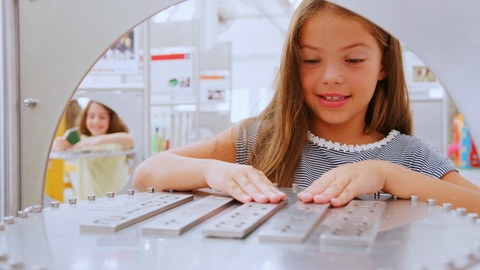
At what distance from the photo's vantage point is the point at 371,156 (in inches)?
42.4

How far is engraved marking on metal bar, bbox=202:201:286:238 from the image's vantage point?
1.31 ft

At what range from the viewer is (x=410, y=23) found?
0.46 m

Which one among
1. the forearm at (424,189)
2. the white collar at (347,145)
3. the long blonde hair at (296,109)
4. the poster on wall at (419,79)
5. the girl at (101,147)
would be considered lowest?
the girl at (101,147)

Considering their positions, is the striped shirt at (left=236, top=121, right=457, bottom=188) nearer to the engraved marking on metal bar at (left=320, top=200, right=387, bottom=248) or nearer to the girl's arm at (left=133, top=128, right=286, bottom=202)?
the girl's arm at (left=133, top=128, right=286, bottom=202)

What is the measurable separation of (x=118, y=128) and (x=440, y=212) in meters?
2.73

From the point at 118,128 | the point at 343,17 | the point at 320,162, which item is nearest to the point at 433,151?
the point at 320,162

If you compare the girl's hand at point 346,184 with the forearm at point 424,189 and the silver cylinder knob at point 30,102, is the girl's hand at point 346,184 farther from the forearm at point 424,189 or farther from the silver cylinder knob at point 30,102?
the silver cylinder knob at point 30,102

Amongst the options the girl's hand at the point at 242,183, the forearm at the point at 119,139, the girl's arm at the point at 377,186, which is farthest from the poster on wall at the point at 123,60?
the girl's arm at the point at 377,186

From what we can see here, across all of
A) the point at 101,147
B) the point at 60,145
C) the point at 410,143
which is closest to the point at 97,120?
the point at 101,147

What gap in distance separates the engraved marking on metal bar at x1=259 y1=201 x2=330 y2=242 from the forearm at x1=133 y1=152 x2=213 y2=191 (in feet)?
0.81

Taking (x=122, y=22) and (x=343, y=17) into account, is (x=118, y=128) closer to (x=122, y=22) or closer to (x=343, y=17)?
(x=343, y=17)

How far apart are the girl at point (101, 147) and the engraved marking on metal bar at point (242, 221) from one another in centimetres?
239

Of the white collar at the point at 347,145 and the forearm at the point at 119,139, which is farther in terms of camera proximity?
the forearm at the point at 119,139

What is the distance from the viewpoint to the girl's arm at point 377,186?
578 millimetres
